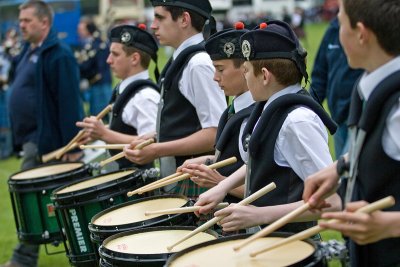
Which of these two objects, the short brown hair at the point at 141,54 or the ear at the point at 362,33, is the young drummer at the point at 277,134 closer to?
the ear at the point at 362,33

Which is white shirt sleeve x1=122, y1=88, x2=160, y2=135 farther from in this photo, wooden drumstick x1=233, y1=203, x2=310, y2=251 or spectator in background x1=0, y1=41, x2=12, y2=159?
spectator in background x1=0, y1=41, x2=12, y2=159

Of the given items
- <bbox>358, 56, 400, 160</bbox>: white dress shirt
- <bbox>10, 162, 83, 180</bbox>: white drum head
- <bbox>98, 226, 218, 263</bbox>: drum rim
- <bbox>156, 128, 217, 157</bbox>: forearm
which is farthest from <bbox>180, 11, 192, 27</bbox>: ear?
<bbox>358, 56, 400, 160</bbox>: white dress shirt

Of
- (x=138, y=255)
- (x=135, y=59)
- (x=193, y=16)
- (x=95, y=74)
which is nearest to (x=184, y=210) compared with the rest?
(x=138, y=255)

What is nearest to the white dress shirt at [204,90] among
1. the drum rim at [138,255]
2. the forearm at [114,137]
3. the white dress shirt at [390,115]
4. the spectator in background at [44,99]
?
the forearm at [114,137]

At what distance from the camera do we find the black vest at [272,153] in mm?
3656

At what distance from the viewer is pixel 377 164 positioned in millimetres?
2877

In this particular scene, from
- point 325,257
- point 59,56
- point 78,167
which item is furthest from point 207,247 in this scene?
point 59,56

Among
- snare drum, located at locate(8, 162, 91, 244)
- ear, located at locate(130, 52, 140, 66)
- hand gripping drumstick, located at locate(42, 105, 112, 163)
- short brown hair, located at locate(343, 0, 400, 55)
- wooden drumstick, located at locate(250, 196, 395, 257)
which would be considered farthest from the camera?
hand gripping drumstick, located at locate(42, 105, 112, 163)

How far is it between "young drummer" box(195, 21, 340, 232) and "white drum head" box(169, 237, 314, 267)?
18 cm

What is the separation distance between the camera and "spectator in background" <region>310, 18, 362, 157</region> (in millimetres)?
7172

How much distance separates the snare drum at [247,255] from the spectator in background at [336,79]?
3.84m

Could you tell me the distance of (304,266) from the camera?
9.58 feet

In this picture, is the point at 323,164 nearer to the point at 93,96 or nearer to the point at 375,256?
the point at 375,256

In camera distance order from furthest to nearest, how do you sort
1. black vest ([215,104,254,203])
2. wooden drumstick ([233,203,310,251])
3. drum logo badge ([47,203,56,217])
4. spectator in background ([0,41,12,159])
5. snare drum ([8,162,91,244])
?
spectator in background ([0,41,12,159]) → drum logo badge ([47,203,56,217]) → snare drum ([8,162,91,244]) → black vest ([215,104,254,203]) → wooden drumstick ([233,203,310,251])
